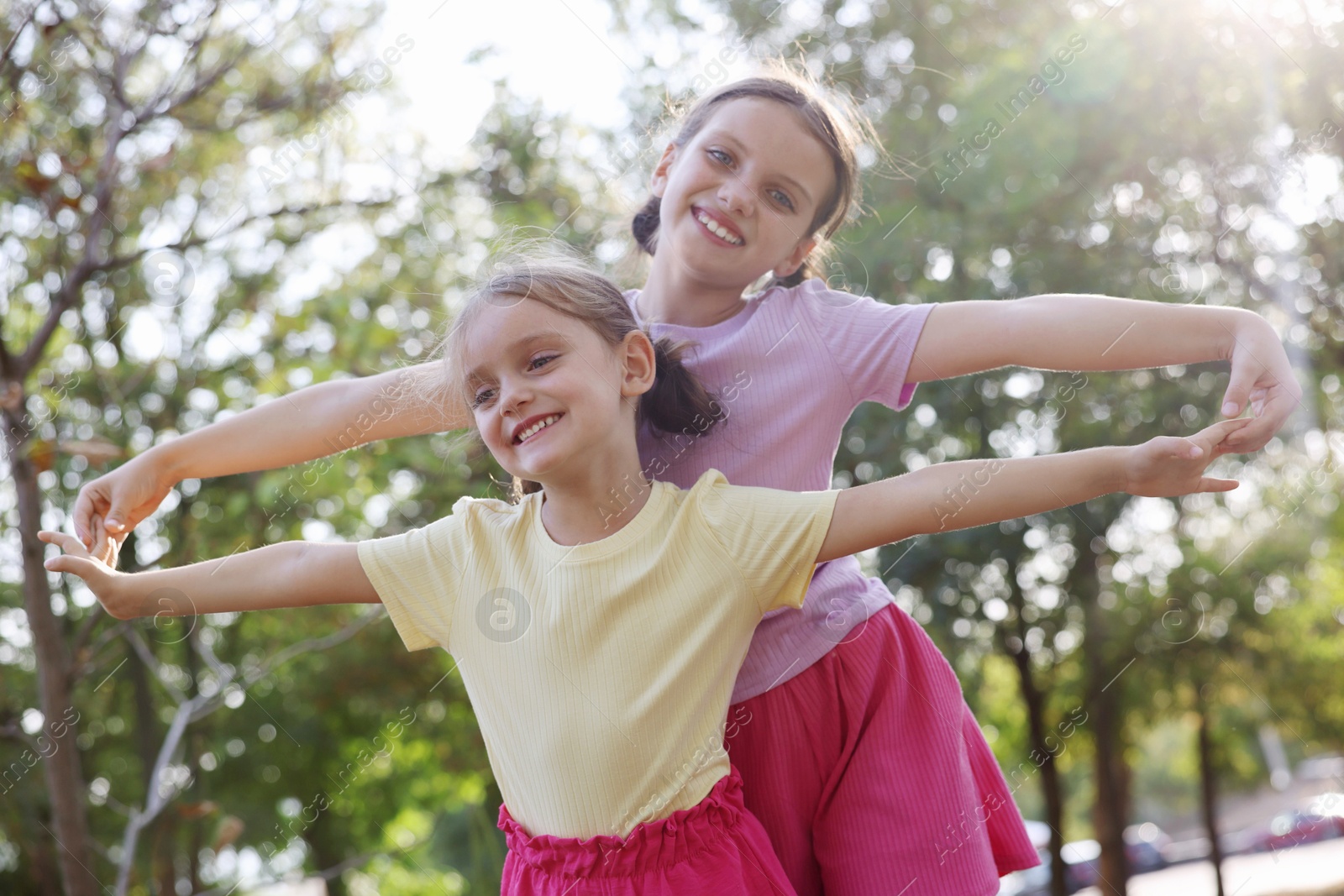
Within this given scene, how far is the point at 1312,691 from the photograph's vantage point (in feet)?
35.2

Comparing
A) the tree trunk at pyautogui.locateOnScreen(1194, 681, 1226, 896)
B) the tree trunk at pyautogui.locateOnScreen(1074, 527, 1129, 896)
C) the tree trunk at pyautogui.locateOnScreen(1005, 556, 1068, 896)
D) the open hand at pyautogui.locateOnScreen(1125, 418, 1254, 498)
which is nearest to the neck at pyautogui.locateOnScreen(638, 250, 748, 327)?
the open hand at pyautogui.locateOnScreen(1125, 418, 1254, 498)

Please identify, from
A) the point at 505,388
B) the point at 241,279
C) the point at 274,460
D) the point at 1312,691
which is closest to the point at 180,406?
the point at 241,279

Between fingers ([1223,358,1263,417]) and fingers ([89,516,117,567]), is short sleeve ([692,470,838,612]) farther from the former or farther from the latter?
fingers ([89,516,117,567])

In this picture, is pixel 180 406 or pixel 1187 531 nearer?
pixel 180 406

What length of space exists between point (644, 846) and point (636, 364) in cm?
71

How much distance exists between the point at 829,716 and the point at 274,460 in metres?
1.05

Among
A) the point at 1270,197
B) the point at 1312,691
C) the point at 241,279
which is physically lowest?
the point at 1312,691

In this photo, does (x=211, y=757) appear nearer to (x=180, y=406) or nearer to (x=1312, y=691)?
(x=180, y=406)

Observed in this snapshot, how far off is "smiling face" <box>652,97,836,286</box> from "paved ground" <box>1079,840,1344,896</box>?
754 cm

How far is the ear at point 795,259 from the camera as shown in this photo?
81.7 inches

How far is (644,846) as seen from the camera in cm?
156

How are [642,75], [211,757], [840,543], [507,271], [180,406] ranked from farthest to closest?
[211,757] → [180,406] → [642,75] → [507,271] → [840,543]

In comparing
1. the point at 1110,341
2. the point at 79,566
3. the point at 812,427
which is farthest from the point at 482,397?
the point at 1110,341

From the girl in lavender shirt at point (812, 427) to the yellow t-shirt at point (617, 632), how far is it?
0.19 m
